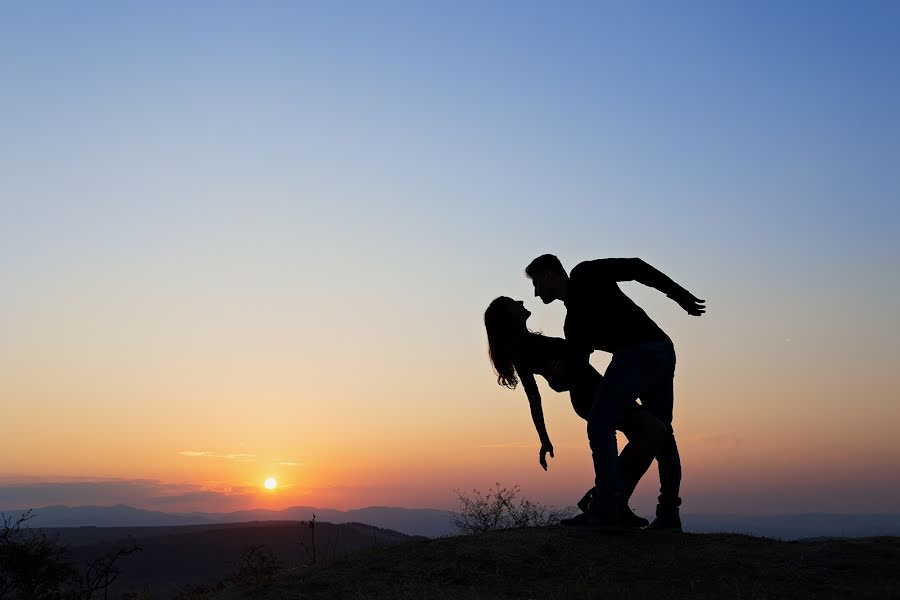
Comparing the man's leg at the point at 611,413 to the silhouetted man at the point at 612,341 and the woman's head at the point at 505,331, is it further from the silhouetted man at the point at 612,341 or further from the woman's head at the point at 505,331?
the woman's head at the point at 505,331

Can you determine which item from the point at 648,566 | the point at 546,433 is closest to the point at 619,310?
Result: the point at 546,433

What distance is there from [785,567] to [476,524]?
5.62m

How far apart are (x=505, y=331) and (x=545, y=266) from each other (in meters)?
0.64

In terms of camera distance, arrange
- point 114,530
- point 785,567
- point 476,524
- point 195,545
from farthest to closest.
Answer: point 114,530 → point 195,545 → point 476,524 → point 785,567

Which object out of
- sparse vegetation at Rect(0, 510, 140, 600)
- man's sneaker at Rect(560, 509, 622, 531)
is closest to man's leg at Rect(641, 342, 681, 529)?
man's sneaker at Rect(560, 509, 622, 531)

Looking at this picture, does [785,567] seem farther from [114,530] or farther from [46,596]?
[114,530]

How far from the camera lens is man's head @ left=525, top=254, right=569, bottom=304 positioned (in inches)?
268

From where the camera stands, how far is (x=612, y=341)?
650 centimetres

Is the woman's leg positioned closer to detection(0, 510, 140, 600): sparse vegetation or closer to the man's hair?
the man's hair

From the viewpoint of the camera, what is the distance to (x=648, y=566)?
5758 mm

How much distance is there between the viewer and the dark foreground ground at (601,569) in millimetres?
5105

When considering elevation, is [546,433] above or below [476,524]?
above

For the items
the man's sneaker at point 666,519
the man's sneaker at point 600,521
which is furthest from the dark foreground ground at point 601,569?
the man's sneaker at point 666,519

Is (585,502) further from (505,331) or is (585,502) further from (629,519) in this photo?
(505,331)
